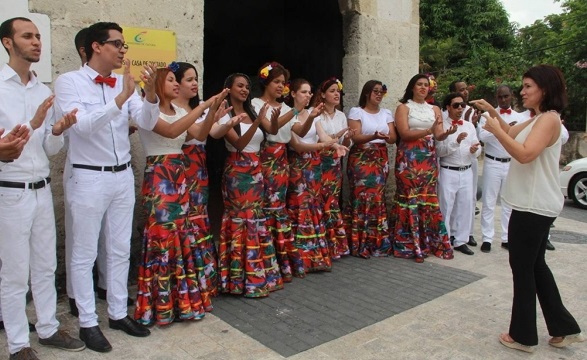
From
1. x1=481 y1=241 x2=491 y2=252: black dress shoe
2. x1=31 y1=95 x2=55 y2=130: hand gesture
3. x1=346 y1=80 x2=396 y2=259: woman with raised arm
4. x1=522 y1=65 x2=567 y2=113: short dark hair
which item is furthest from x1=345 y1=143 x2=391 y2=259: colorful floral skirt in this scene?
x1=31 y1=95 x2=55 y2=130: hand gesture

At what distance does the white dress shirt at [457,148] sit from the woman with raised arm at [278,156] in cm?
187

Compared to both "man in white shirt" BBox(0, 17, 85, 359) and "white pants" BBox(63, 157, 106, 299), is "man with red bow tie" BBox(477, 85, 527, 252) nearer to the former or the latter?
"white pants" BBox(63, 157, 106, 299)

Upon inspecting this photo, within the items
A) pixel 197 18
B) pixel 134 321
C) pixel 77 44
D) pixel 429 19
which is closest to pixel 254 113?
pixel 197 18

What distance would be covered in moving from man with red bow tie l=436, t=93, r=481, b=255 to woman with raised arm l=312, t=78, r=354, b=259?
4.12ft

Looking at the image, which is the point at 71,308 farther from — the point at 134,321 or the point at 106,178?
the point at 106,178

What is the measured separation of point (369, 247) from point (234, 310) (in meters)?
2.19

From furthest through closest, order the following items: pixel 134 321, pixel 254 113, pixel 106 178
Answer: pixel 254 113, pixel 134 321, pixel 106 178

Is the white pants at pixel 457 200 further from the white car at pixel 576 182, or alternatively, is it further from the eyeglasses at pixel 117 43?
the white car at pixel 576 182

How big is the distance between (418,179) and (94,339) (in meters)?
3.73

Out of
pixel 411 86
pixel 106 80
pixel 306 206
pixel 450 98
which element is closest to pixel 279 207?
pixel 306 206

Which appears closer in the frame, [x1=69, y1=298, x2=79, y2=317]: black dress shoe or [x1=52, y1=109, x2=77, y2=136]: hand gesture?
[x1=52, y1=109, x2=77, y2=136]: hand gesture

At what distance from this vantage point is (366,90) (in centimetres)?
579

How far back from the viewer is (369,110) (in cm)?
585

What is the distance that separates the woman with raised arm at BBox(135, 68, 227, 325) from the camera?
3912 mm
